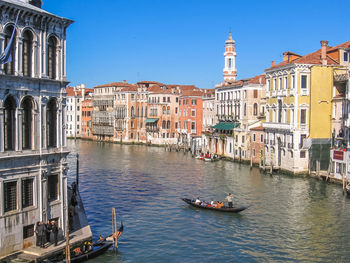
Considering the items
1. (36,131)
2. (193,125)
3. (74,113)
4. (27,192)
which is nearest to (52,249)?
(27,192)

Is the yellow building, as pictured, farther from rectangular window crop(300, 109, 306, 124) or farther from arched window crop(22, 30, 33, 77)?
arched window crop(22, 30, 33, 77)

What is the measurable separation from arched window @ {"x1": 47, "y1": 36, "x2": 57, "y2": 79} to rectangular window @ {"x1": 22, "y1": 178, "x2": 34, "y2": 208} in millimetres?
3531

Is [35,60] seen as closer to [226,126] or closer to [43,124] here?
[43,124]

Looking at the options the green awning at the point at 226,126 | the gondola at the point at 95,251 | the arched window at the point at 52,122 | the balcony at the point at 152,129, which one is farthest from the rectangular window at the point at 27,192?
the balcony at the point at 152,129

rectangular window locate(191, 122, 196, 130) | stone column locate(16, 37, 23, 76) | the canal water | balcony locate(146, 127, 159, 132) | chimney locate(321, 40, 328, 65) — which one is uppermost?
chimney locate(321, 40, 328, 65)

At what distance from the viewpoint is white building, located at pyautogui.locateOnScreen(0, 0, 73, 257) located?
14.0m

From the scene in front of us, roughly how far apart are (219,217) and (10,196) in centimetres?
1187

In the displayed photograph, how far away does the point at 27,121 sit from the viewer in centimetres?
1488

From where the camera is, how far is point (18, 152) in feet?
46.8

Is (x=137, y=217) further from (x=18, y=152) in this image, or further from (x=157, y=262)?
(x=18, y=152)

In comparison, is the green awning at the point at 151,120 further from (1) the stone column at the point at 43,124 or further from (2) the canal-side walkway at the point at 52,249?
(1) the stone column at the point at 43,124

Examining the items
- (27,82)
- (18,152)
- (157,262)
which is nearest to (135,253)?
(157,262)

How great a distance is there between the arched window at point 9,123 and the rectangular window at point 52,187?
1918 mm

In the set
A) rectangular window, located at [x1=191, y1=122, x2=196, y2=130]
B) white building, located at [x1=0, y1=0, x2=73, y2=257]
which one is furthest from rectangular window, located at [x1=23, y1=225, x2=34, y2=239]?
rectangular window, located at [x1=191, y1=122, x2=196, y2=130]
